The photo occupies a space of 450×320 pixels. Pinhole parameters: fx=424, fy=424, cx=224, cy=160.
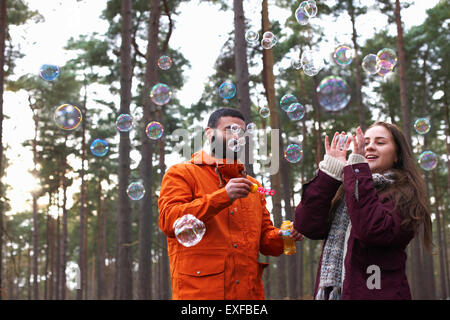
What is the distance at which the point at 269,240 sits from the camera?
3.17 metres

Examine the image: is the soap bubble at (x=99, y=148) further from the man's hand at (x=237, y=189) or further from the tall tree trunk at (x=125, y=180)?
the man's hand at (x=237, y=189)

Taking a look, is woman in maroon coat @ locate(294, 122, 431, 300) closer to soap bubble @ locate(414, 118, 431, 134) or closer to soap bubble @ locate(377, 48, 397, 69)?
soap bubble @ locate(377, 48, 397, 69)

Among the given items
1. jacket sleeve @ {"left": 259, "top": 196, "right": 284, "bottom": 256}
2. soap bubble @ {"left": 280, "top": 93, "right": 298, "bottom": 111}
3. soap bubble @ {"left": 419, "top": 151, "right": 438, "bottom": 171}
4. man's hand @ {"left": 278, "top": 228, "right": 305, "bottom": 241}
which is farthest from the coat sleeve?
soap bubble @ {"left": 419, "top": 151, "right": 438, "bottom": 171}

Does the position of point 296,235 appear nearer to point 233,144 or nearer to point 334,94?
point 233,144

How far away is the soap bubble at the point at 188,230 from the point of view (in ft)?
8.34

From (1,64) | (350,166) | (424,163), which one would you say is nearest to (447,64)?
(424,163)

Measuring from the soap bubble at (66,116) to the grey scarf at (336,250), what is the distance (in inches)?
193

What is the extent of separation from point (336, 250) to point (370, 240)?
302mm

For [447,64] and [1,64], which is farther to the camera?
[447,64]

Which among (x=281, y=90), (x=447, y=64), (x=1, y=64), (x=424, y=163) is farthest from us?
(x=281, y=90)

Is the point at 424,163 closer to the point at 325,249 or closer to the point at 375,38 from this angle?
the point at 325,249

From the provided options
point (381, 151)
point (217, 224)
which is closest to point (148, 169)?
point (217, 224)

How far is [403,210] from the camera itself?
2.33 m
